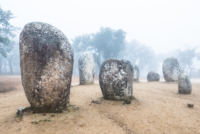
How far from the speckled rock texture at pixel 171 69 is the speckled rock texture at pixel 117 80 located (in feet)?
29.1

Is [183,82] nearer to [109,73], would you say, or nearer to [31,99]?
[109,73]

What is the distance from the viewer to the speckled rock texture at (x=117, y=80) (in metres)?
5.11

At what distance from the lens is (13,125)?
2.92m

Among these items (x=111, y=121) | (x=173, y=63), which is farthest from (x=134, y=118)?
(x=173, y=63)

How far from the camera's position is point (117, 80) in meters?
5.13

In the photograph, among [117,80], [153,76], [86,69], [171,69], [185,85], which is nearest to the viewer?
[117,80]

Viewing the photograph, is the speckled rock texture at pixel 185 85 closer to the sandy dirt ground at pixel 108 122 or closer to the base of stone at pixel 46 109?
the sandy dirt ground at pixel 108 122

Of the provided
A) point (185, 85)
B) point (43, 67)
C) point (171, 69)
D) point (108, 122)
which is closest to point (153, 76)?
point (171, 69)

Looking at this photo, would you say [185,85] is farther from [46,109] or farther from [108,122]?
[46,109]

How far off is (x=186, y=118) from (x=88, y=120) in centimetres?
304

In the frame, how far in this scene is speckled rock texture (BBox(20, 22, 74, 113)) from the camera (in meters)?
3.31

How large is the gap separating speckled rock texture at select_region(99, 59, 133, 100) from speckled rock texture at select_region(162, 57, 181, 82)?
8863 mm

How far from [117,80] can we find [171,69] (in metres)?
9.47

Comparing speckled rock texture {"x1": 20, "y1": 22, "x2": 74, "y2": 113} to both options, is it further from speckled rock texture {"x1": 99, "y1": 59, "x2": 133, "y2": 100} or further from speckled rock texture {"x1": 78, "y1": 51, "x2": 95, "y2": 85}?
speckled rock texture {"x1": 78, "y1": 51, "x2": 95, "y2": 85}
